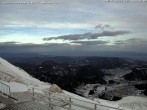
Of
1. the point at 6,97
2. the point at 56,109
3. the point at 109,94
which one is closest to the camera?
the point at 6,97

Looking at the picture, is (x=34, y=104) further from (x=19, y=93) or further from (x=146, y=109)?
(x=146, y=109)

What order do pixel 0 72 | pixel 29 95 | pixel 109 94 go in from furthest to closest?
pixel 109 94, pixel 0 72, pixel 29 95

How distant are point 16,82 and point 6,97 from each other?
63.9ft

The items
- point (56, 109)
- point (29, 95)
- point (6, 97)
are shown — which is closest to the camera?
point (6, 97)

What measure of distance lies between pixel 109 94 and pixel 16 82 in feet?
451

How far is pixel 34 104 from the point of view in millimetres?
23375

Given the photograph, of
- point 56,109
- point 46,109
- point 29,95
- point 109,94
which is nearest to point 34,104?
point 46,109

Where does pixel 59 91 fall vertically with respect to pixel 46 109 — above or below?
below

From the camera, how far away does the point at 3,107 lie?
2227cm

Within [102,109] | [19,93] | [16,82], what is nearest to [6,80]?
[16,82]

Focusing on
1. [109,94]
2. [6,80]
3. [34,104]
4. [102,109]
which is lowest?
[109,94]

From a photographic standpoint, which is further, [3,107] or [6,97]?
[6,97]

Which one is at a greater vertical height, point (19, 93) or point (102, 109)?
point (19, 93)

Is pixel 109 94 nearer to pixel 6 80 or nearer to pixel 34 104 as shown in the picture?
pixel 6 80
